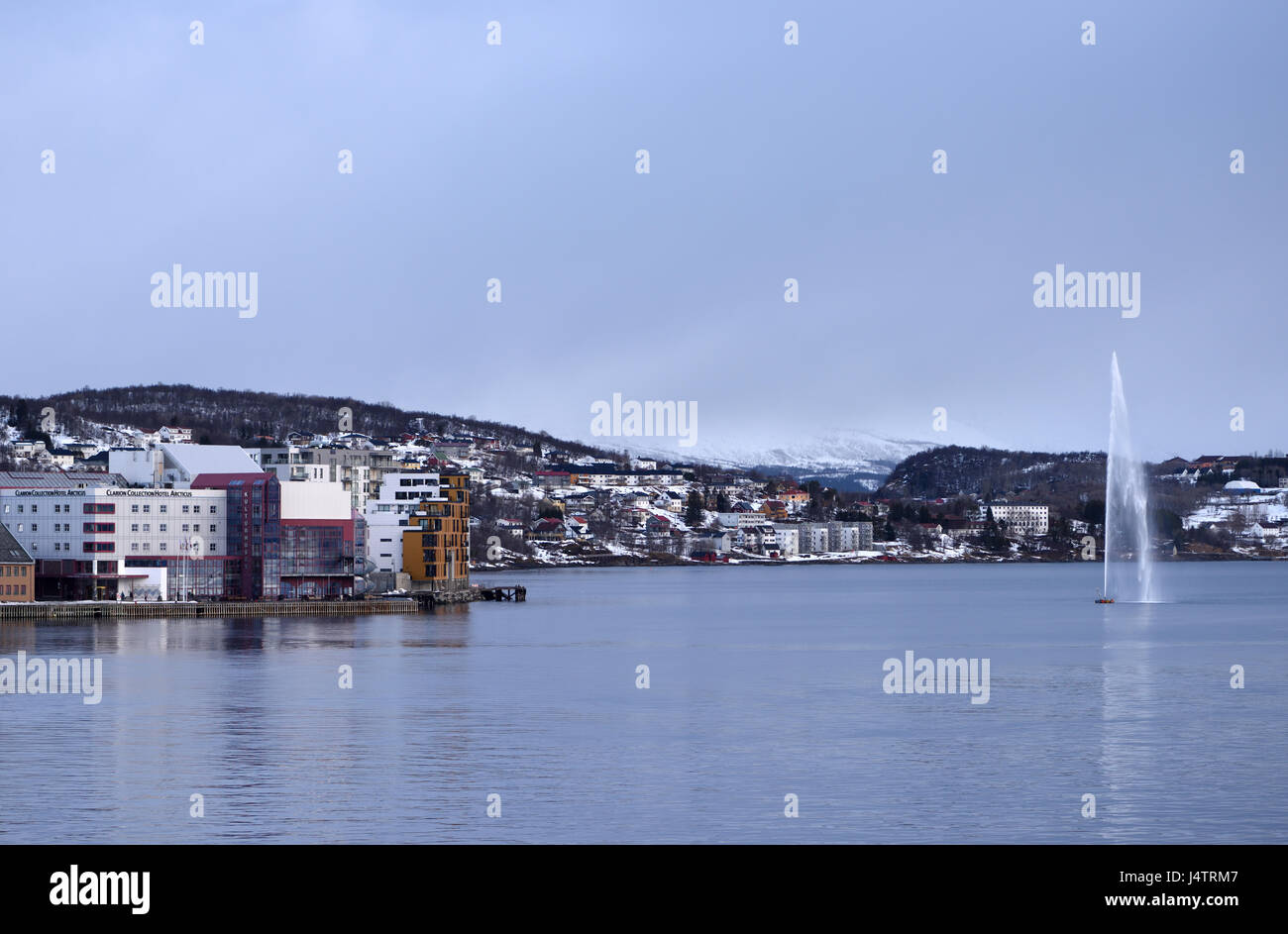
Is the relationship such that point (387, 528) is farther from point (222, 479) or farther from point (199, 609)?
point (199, 609)

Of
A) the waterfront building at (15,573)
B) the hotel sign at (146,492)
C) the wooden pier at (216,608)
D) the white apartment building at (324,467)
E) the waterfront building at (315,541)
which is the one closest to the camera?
the wooden pier at (216,608)

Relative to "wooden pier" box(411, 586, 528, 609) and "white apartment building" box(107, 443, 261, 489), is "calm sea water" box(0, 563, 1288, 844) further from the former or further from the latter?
"white apartment building" box(107, 443, 261, 489)

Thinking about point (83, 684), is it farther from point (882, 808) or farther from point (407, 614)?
point (407, 614)

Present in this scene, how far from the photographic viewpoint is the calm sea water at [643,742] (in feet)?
91.8

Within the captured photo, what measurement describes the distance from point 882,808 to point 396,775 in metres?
10.1

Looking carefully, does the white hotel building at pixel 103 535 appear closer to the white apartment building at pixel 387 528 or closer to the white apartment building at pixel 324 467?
the white apartment building at pixel 324 467

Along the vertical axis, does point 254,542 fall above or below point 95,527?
below

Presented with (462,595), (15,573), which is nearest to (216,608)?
(15,573)

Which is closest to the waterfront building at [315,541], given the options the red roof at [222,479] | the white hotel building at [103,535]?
the red roof at [222,479]

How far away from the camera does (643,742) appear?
38.0 m

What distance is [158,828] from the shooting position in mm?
27500

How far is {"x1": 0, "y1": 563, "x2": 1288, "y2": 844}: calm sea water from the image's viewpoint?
2798 cm

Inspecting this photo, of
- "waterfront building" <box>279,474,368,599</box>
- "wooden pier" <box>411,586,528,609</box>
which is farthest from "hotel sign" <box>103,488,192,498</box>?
"wooden pier" <box>411,586,528,609</box>
